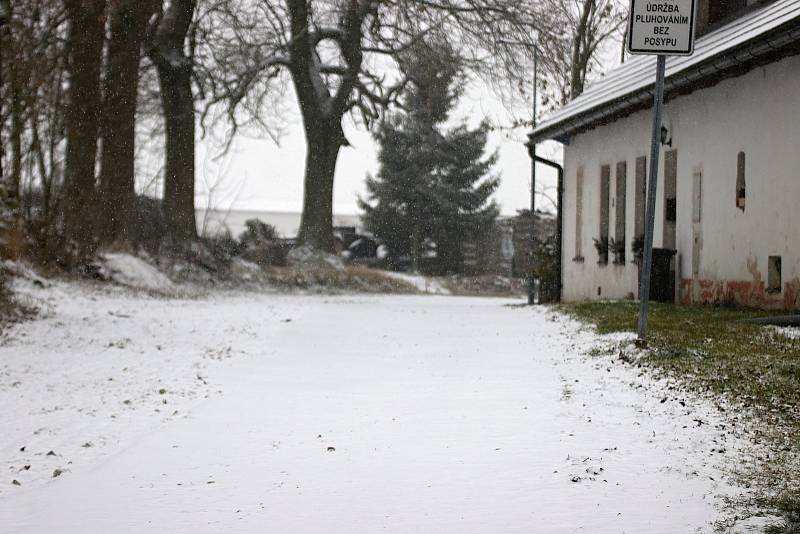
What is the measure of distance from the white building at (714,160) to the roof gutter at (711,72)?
0.07ft

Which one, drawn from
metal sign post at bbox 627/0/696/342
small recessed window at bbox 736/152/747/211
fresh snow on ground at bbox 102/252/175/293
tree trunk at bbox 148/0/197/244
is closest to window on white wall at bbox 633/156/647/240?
small recessed window at bbox 736/152/747/211

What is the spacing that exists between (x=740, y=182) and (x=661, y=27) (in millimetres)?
6073

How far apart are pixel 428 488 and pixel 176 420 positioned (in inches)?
113

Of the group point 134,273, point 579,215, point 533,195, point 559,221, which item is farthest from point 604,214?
point 134,273

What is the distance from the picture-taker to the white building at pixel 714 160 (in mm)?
13984

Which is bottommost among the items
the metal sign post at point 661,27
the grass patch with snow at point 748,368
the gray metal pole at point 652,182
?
the grass patch with snow at point 748,368

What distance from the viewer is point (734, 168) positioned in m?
15.6

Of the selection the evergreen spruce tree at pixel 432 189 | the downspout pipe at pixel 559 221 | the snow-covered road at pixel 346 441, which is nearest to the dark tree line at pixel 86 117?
the snow-covered road at pixel 346 441

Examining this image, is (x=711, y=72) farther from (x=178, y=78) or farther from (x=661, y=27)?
(x=178, y=78)

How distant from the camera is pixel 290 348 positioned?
12.9 metres

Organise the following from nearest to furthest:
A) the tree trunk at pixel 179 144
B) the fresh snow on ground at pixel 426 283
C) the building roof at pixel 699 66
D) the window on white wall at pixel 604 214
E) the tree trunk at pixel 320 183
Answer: the building roof at pixel 699 66 → the window on white wall at pixel 604 214 → the tree trunk at pixel 179 144 → the tree trunk at pixel 320 183 → the fresh snow on ground at pixel 426 283

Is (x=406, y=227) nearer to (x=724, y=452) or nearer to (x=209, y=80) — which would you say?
(x=209, y=80)

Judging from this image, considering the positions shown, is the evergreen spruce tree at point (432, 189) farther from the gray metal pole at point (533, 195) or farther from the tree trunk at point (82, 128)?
the tree trunk at point (82, 128)

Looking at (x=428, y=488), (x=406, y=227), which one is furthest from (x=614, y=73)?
(x=406, y=227)
